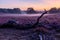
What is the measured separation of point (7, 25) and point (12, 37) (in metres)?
2.92

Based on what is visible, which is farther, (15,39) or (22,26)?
(22,26)

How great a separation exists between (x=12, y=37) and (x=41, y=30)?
270 centimetres

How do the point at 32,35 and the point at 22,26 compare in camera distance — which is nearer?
the point at 32,35

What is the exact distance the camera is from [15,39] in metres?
18.9

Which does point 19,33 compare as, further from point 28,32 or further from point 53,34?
point 53,34

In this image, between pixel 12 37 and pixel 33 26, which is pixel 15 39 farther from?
pixel 33 26

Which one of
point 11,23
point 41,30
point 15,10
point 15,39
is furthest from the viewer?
point 15,10

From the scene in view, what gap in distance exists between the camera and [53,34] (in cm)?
2103

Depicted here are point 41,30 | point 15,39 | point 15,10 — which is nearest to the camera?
point 15,39

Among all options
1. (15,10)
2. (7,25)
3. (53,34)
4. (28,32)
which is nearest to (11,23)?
(7,25)

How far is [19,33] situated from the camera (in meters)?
20.7

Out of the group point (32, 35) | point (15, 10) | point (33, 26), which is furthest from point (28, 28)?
point (15, 10)

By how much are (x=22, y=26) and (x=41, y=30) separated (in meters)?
1.97

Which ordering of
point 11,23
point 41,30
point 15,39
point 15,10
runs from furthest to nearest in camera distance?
point 15,10 → point 11,23 → point 41,30 → point 15,39
